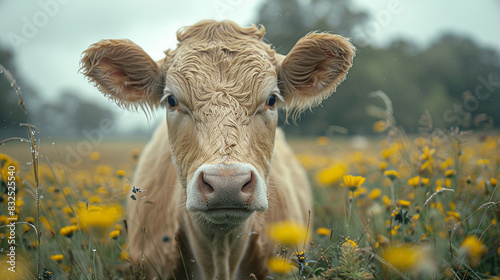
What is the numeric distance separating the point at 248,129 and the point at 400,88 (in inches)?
957

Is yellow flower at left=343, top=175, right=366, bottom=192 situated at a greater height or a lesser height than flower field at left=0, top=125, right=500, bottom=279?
greater

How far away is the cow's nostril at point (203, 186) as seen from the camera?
194cm

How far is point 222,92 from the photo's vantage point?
2396mm

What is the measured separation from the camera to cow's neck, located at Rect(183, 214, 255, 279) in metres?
2.60

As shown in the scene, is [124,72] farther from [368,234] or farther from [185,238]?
[368,234]

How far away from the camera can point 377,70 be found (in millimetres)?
26516

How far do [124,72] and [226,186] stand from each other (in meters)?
1.55

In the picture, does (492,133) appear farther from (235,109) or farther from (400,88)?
(400,88)

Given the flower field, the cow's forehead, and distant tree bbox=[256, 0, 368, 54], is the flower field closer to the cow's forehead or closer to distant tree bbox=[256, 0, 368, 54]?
the cow's forehead

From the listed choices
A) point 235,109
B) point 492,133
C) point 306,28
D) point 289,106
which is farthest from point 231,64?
point 306,28

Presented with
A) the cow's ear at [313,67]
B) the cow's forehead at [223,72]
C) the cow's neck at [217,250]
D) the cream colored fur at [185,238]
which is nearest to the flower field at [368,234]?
the cream colored fur at [185,238]

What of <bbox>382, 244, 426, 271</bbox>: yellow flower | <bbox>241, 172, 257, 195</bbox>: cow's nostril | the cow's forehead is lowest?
<bbox>382, 244, 426, 271</bbox>: yellow flower

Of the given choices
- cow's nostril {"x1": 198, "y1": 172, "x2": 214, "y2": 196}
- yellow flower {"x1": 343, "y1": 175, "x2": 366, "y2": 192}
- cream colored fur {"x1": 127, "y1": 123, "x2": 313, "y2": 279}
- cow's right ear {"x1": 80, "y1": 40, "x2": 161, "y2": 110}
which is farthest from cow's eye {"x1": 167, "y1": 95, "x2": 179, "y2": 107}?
yellow flower {"x1": 343, "y1": 175, "x2": 366, "y2": 192}

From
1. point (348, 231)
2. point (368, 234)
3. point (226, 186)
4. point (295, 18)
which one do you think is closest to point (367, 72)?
point (295, 18)
